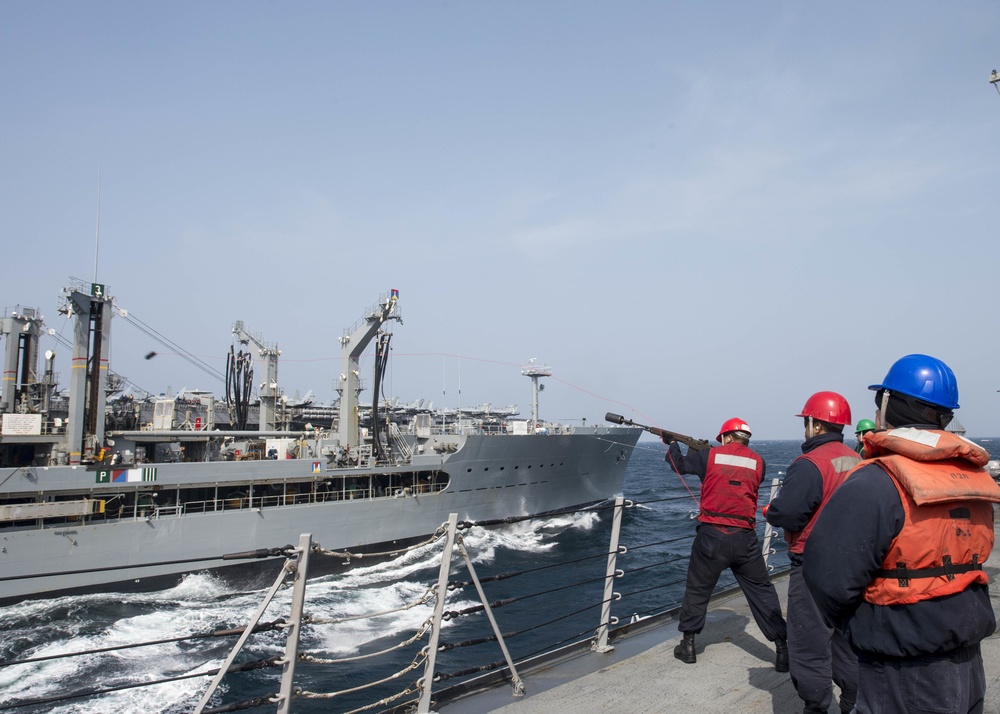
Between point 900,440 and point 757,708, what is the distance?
2.58 m

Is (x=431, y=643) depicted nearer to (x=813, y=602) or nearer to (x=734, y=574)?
(x=813, y=602)

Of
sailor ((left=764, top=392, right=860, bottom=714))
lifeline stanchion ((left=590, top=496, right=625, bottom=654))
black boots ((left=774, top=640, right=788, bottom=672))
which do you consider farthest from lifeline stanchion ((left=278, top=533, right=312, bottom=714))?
black boots ((left=774, top=640, right=788, bottom=672))

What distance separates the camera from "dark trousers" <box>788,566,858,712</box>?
3.27 m

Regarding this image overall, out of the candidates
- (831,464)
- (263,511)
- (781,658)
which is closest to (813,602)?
(831,464)

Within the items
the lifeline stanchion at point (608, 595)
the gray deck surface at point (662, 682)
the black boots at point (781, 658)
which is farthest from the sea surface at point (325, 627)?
the black boots at point (781, 658)

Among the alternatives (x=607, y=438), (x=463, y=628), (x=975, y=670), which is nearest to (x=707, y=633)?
(x=975, y=670)

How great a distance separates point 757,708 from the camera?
367 centimetres

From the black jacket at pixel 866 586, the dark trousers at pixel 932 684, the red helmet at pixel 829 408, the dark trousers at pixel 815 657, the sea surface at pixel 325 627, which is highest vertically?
the red helmet at pixel 829 408

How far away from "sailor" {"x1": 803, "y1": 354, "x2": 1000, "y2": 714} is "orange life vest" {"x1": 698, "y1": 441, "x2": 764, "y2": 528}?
7.71 ft

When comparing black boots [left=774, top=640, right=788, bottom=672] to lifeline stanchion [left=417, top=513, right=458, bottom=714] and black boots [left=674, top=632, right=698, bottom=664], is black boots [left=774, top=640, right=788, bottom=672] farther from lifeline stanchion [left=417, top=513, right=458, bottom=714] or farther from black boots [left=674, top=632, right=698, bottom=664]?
lifeline stanchion [left=417, top=513, right=458, bottom=714]

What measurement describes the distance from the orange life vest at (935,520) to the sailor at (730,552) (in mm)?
2452

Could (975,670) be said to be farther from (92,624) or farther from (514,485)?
(514,485)

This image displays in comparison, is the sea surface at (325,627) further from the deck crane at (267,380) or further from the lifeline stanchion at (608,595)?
the deck crane at (267,380)

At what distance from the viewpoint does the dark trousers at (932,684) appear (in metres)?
1.89
